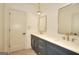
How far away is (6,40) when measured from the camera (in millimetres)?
2018

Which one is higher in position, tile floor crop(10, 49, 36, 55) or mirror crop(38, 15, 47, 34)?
mirror crop(38, 15, 47, 34)

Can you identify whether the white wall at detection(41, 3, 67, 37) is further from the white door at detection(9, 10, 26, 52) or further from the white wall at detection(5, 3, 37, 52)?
the white door at detection(9, 10, 26, 52)

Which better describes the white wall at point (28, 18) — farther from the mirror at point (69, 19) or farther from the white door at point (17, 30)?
the mirror at point (69, 19)

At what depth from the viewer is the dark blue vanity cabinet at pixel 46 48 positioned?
6.10 ft

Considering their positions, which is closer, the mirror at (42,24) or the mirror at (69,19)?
the mirror at (69,19)

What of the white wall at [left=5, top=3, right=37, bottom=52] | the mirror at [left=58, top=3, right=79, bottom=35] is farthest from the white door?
the mirror at [left=58, top=3, right=79, bottom=35]

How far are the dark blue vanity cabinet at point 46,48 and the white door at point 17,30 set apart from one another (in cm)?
19

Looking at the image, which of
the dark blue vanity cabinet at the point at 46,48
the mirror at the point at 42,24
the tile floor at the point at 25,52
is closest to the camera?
the dark blue vanity cabinet at the point at 46,48

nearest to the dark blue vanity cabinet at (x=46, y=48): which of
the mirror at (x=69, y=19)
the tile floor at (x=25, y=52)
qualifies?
the tile floor at (x=25, y=52)

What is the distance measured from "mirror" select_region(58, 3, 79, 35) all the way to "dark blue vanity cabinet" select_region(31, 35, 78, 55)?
13.8 inches

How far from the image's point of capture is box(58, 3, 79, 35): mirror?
2.03 metres
